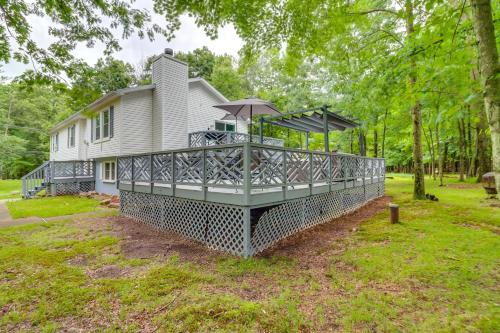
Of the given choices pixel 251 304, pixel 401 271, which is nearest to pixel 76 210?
pixel 251 304

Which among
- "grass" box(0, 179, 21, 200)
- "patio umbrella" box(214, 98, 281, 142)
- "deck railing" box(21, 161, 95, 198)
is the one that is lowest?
"grass" box(0, 179, 21, 200)

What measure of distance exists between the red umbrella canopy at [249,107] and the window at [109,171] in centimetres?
824

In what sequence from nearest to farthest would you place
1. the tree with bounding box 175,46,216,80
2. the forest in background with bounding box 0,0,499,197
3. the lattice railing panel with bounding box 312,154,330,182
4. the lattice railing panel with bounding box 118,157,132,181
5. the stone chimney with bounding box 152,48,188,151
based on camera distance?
1. the forest in background with bounding box 0,0,499,197
2. the lattice railing panel with bounding box 312,154,330,182
3. the lattice railing panel with bounding box 118,157,132,181
4. the stone chimney with bounding box 152,48,188,151
5. the tree with bounding box 175,46,216,80

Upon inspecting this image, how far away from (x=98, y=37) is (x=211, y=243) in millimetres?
5877

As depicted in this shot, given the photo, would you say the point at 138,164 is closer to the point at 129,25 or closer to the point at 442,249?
the point at 129,25

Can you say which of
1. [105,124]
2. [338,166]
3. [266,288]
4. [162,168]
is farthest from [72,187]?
[266,288]

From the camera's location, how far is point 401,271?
13.0 ft

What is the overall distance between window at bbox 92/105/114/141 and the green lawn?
7911 millimetres

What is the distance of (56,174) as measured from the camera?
44.5ft

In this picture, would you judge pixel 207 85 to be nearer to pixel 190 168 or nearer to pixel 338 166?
pixel 338 166

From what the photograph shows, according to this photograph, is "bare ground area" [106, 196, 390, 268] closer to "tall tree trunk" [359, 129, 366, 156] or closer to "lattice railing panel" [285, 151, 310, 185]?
"lattice railing panel" [285, 151, 310, 185]

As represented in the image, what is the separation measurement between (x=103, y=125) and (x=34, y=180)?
5.32m

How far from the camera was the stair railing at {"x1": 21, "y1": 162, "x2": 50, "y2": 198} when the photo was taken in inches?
525

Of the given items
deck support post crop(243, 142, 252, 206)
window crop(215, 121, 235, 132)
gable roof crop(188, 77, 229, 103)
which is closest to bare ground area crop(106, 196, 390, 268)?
deck support post crop(243, 142, 252, 206)
